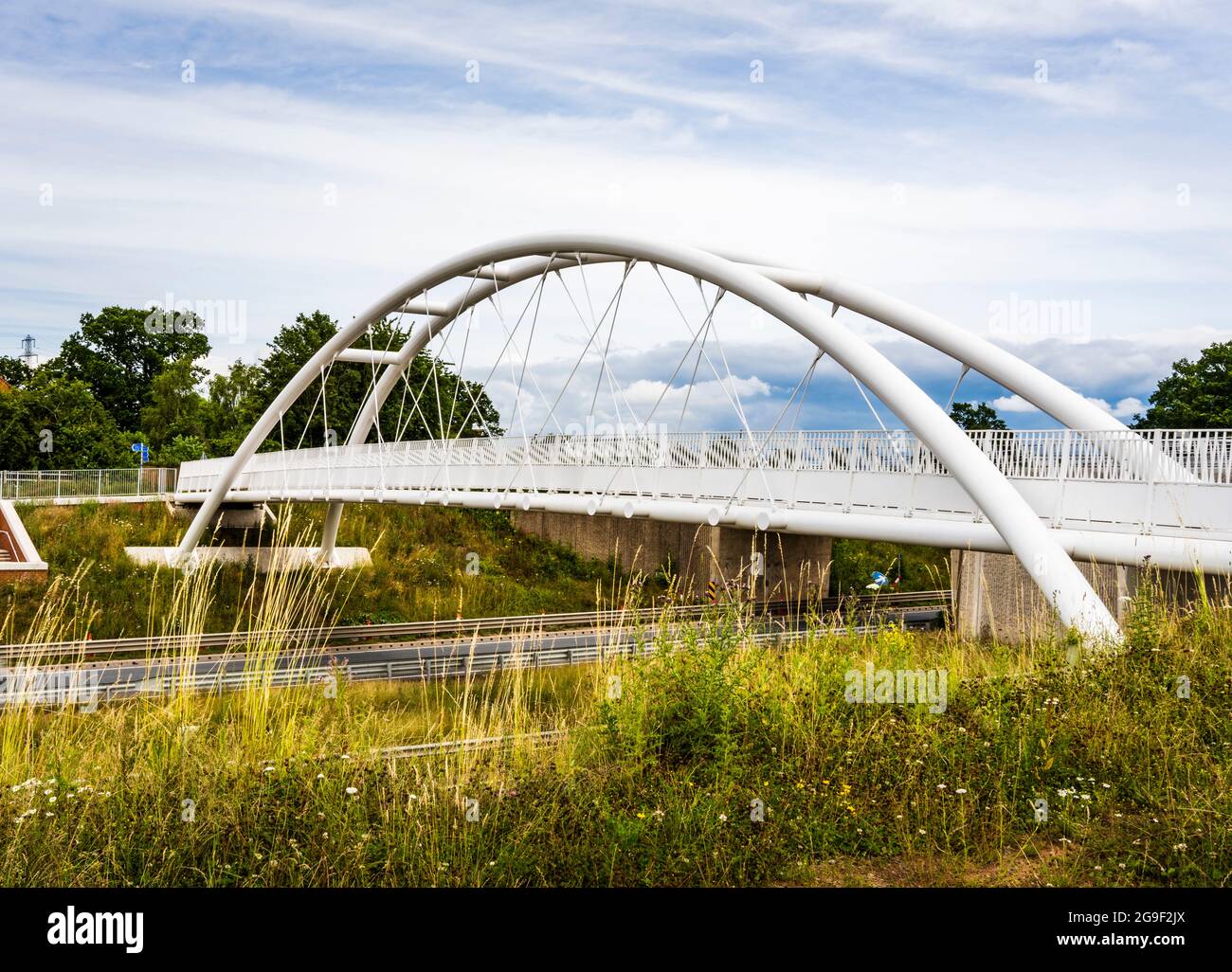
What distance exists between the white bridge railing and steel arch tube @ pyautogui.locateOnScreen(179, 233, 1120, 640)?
860 millimetres

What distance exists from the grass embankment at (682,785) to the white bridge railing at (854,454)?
19.6ft

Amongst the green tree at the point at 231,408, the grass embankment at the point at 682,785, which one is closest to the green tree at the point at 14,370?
the green tree at the point at 231,408

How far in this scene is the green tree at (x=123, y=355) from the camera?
2450 inches

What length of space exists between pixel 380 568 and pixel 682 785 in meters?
29.8

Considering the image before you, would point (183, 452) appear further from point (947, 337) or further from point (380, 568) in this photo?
point (947, 337)

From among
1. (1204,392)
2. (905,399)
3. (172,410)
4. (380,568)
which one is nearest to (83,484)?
(380,568)

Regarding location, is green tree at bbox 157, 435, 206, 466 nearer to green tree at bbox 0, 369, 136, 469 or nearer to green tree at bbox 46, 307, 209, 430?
green tree at bbox 0, 369, 136, 469

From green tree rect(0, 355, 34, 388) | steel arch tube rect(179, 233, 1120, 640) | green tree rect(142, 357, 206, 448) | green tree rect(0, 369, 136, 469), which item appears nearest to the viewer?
steel arch tube rect(179, 233, 1120, 640)

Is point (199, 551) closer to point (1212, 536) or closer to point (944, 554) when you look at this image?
point (944, 554)

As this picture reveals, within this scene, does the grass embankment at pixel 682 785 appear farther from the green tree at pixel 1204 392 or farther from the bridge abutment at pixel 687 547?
the green tree at pixel 1204 392

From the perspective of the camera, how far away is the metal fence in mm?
35188

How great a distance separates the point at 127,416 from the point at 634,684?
209 ft

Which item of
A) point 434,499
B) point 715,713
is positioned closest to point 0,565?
point 434,499
